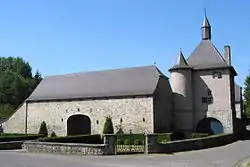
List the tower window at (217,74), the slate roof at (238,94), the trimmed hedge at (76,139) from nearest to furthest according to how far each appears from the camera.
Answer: the trimmed hedge at (76,139)
the tower window at (217,74)
the slate roof at (238,94)

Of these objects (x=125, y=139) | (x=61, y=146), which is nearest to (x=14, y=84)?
(x=125, y=139)

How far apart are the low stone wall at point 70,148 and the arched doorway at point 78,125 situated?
15826 millimetres

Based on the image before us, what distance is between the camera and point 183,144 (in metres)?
21.4

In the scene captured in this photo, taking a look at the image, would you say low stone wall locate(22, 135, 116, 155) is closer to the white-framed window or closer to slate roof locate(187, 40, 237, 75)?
the white-framed window

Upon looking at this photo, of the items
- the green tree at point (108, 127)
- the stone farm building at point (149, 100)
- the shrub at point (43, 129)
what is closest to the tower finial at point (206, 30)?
the stone farm building at point (149, 100)

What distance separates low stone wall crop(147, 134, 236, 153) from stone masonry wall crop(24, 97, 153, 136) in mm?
7101

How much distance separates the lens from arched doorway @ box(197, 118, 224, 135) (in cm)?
3609

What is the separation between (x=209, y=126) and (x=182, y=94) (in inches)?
187

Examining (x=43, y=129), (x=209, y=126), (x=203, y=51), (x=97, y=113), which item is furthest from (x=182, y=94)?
(x=43, y=129)

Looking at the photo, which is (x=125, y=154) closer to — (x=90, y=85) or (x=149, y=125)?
(x=149, y=125)

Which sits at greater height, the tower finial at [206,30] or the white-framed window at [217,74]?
the tower finial at [206,30]

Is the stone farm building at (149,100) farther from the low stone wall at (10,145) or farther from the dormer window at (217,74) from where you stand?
the low stone wall at (10,145)

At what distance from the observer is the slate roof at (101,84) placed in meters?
33.8

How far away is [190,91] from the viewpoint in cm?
3594
